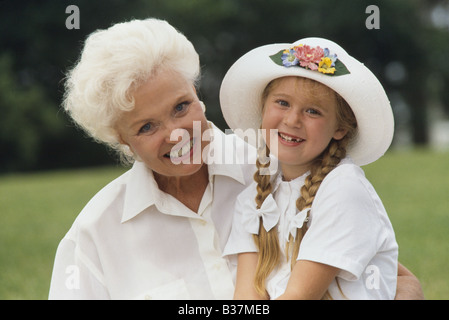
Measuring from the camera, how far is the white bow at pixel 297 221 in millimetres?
2549

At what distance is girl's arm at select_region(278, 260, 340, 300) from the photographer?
2.42 meters

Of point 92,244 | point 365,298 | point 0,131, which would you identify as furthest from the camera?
point 0,131

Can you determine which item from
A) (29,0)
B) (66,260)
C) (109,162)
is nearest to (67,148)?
(109,162)

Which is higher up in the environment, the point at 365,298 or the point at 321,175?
the point at 321,175

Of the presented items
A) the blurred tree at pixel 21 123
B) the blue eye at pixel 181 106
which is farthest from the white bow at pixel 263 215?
the blurred tree at pixel 21 123

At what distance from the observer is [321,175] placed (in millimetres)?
2617

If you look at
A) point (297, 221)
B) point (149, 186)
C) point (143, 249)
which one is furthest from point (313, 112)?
point (143, 249)

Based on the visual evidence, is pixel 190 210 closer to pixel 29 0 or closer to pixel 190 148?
pixel 190 148

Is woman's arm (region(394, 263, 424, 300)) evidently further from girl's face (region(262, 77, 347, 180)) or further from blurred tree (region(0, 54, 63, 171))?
blurred tree (region(0, 54, 63, 171))

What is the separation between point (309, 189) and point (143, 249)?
0.82 meters

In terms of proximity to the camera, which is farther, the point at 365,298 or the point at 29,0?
the point at 29,0

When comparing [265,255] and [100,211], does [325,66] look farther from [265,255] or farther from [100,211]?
[100,211]

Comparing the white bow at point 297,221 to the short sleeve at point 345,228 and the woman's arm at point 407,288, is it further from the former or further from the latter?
the woman's arm at point 407,288
